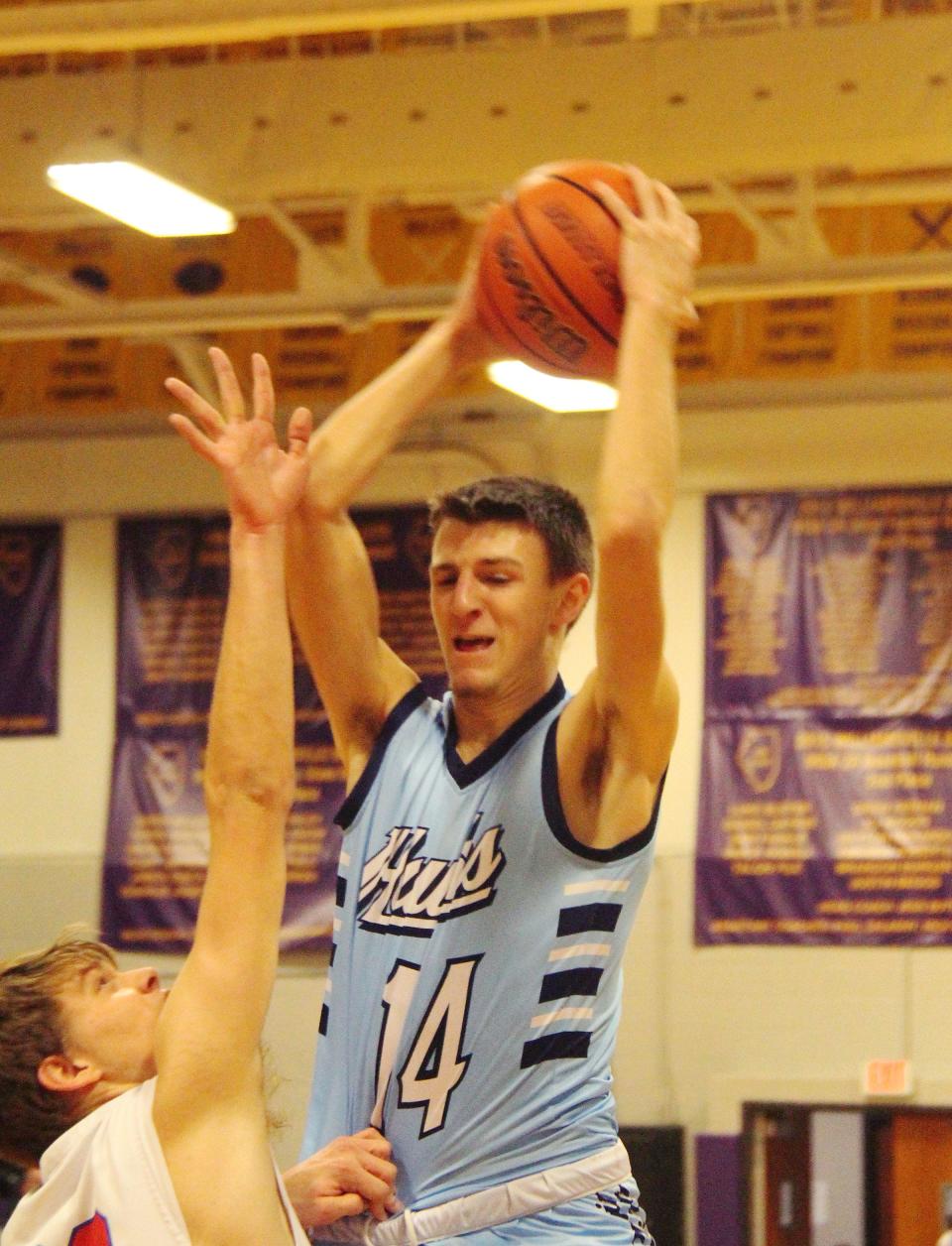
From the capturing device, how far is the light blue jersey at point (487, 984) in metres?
2.75

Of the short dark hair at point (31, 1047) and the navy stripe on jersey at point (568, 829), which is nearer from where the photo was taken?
the short dark hair at point (31, 1047)

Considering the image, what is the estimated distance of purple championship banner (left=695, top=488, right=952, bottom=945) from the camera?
380 inches

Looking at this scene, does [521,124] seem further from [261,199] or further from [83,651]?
[83,651]

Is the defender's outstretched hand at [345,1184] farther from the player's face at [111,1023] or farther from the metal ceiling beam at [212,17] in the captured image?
the metal ceiling beam at [212,17]

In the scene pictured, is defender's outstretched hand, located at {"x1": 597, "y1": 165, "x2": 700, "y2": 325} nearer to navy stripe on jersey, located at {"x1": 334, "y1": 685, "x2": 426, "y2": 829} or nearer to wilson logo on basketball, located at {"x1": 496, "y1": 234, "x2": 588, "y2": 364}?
wilson logo on basketball, located at {"x1": 496, "y1": 234, "x2": 588, "y2": 364}

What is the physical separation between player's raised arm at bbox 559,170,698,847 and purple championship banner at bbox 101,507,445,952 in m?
7.39

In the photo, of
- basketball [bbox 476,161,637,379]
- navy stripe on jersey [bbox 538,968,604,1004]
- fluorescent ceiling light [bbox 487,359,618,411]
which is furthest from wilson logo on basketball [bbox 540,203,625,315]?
fluorescent ceiling light [bbox 487,359,618,411]

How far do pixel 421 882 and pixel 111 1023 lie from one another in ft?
1.79

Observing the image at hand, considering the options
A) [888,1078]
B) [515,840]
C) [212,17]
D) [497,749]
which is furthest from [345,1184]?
[888,1078]

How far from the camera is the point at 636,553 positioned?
262 centimetres

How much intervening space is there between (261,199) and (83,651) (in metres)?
4.07

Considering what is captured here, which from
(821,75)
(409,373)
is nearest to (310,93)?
(821,75)

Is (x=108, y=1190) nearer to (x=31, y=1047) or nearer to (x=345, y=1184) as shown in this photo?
(x=31, y=1047)

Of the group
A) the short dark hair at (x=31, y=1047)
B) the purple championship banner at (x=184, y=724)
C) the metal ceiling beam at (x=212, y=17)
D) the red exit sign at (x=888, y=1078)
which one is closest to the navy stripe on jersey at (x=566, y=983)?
the short dark hair at (x=31, y=1047)
